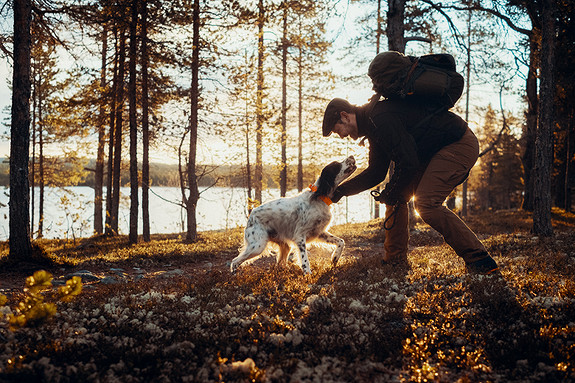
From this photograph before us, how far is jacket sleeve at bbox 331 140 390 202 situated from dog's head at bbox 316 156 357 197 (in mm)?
400

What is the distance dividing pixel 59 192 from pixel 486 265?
93.3 ft

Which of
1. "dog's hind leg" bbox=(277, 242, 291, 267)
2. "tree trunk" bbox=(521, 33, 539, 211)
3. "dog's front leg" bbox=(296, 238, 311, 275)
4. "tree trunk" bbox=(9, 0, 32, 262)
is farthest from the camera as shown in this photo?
"tree trunk" bbox=(521, 33, 539, 211)

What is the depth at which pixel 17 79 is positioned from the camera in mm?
7551

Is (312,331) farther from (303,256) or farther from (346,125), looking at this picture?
(346,125)

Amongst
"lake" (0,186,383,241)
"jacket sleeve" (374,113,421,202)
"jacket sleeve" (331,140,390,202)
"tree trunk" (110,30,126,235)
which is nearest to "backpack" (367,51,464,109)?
"jacket sleeve" (374,113,421,202)

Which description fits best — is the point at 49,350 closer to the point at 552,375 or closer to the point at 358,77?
the point at 552,375

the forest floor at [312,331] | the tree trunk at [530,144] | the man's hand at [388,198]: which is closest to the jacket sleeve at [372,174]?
the man's hand at [388,198]

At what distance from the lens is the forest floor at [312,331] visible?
2.59 metres

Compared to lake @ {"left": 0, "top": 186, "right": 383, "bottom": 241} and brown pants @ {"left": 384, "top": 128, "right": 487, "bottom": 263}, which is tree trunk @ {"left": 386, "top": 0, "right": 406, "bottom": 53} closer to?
lake @ {"left": 0, "top": 186, "right": 383, "bottom": 241}

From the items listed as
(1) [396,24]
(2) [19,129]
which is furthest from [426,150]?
(1) [396,24]

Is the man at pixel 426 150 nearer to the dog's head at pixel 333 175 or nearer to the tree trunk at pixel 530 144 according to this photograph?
the dog's head at pixel 333 175

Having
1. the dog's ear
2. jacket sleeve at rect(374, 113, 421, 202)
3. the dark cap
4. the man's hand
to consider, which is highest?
the dark cap

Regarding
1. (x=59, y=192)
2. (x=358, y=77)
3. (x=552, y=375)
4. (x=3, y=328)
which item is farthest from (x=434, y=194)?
(x=59, y=192)

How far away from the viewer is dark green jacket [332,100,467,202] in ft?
15.3
